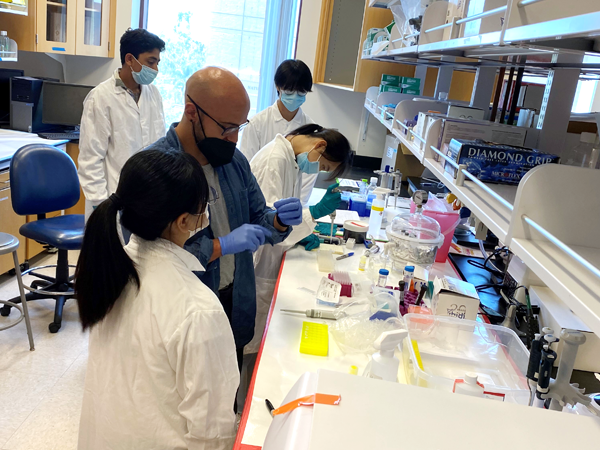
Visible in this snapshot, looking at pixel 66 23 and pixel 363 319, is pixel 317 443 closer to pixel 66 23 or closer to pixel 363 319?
pixel 363 319

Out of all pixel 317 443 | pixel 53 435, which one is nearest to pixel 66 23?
pixel 53 435

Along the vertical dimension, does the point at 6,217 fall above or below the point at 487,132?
below

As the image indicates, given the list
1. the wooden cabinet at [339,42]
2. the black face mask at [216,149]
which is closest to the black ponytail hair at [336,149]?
the black face mask at [216,149]

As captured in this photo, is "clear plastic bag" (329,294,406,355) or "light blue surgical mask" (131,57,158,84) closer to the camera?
"clear plastic bag" (329,294,406,355)

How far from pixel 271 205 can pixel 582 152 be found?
1.17m

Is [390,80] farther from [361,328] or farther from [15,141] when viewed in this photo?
[15,141]

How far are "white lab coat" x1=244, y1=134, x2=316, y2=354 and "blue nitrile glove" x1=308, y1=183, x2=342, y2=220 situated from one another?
50 millimetres

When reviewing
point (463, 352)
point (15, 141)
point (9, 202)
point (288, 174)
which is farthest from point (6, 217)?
point (463, 352)

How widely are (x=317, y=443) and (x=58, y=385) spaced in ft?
7.03

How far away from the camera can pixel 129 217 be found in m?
1.11

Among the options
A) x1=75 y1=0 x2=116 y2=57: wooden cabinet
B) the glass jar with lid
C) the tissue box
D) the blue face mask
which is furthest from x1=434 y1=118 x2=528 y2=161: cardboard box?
x1=75 y1=0 x2=116 y2=57: wooden cabinet

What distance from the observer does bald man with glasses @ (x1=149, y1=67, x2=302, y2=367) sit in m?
1.54

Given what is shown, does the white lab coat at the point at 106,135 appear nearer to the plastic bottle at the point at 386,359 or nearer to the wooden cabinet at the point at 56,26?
the wooden cabinet at the point at 56,26

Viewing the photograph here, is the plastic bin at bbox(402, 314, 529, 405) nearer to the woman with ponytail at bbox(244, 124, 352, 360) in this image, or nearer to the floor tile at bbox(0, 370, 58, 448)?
the woman with ponytail at bbox(244, 124, 352, 360)
